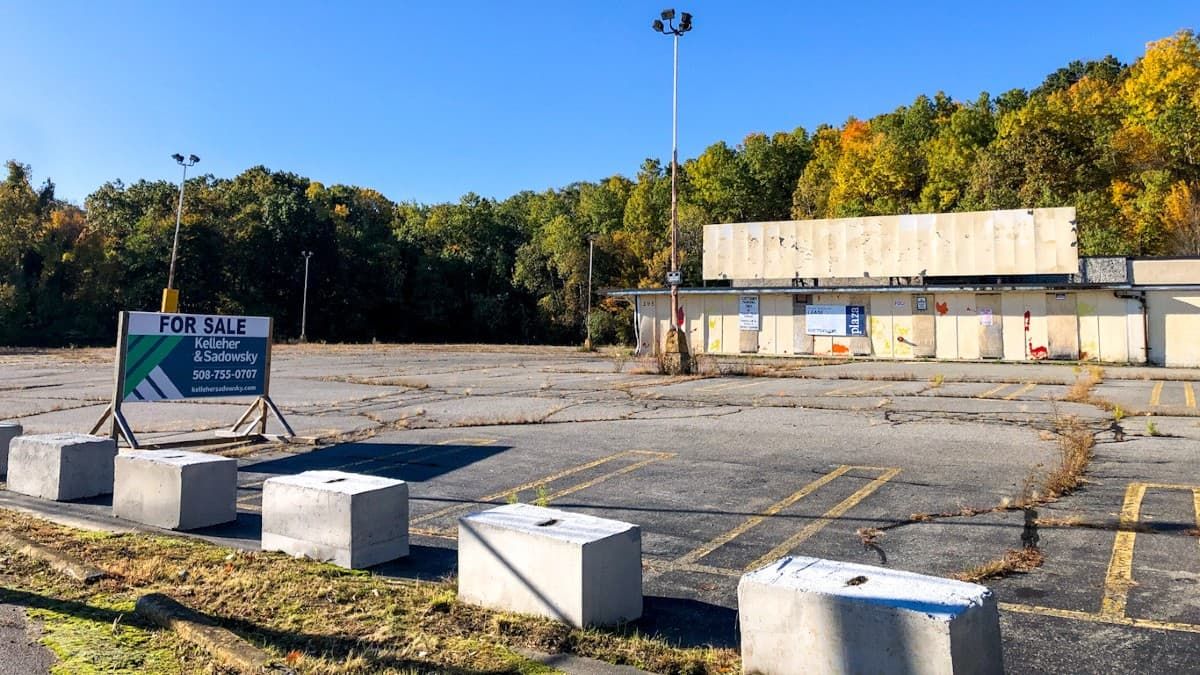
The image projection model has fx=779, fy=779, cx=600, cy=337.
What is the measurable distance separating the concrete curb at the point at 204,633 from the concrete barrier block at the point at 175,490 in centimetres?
221

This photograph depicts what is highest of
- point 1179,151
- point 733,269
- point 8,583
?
point 1179,151

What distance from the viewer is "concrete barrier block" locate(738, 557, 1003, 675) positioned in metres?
3.11

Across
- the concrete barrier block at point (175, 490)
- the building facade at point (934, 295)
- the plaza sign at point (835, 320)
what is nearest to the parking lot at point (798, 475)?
the concrete barrier block at point (175, 490)

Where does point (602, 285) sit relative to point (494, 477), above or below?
above

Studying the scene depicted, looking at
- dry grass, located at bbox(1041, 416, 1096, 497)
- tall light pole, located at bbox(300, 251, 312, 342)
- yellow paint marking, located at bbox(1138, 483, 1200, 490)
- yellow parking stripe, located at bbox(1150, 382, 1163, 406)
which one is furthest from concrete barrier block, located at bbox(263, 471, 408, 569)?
tall light pole, located at bbox(300, 251, 312, 342)

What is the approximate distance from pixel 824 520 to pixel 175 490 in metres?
5.64

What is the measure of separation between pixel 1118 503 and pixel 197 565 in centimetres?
772

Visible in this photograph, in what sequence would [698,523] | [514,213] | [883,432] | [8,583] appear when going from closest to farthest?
[8,583], [698,523], [883,432], [514,213]

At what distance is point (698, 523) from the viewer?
22.3ft

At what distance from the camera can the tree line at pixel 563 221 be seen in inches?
2029

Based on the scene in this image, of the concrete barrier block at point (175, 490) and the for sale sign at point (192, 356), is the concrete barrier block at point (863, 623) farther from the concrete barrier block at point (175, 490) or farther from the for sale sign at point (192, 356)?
the for sale sign at point (192, 356)

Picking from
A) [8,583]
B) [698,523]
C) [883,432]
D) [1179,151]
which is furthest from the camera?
[1179,151]

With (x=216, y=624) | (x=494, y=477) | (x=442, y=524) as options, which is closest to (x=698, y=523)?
(x=442, y=524)

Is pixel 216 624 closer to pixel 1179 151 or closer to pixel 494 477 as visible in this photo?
pixel 494 477
